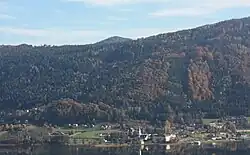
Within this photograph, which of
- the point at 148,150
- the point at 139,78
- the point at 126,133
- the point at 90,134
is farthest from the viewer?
the point at 139,78

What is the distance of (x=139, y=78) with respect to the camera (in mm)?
131250

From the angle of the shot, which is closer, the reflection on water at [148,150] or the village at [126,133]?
the reflection on water at [148,150]

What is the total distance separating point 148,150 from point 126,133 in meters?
17.8

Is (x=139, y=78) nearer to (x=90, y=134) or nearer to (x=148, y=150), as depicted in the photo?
(x=90, y=134)

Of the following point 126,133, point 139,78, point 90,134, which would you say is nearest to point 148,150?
point 126,133

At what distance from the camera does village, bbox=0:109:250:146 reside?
87.4 m

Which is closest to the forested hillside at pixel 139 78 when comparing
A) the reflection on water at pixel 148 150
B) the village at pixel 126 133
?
the village at pixel 126 133

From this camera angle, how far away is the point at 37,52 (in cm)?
17600

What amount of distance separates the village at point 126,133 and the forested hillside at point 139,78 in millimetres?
6352

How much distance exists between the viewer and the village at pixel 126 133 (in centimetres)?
8738

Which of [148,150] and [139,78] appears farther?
[139,78]

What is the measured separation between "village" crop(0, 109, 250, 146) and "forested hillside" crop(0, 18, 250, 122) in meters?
6.35

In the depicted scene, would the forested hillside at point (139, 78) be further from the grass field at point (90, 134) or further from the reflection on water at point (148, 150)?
the reflection on water at point (148, 150)

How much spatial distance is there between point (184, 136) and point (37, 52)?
9240cm
